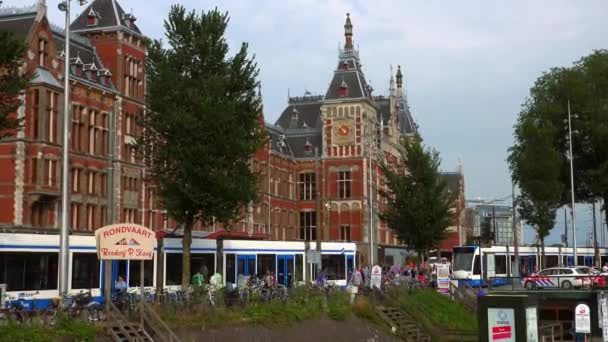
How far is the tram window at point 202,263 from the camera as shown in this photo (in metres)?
34.7

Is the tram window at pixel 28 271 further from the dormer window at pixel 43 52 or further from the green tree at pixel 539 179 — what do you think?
the green tree at pixel 539 179

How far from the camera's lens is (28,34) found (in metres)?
43.4

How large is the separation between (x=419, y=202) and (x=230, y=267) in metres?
15.7

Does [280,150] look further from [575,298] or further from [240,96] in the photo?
[575,298]

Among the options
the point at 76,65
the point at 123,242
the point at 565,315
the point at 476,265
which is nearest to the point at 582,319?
the point at 565,315

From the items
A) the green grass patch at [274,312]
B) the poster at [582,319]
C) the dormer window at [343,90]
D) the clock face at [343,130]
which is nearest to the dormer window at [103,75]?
the green grass patch at [274,312]

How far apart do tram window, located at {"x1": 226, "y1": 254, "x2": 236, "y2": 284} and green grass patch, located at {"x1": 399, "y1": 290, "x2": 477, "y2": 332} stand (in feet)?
27.1

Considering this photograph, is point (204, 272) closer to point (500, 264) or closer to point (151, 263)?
point (151, 263)

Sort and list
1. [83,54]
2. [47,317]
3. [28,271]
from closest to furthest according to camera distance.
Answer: [47,317] < [28,271] < [83,54]

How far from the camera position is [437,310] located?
39.5 meters

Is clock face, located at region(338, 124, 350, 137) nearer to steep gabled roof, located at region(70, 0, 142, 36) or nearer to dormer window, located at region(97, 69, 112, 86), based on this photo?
steep gabled roof, located at region(70, 0, 142, 36)

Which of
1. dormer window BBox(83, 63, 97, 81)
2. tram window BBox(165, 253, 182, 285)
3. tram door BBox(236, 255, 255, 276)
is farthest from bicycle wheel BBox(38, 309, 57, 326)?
dormer window BBox(83, 63, 97, 81)

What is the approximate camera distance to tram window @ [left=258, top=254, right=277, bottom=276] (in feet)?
126

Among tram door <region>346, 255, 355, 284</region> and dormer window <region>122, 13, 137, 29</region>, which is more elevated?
dormer window <region>122, 13, 137, 29</region>
